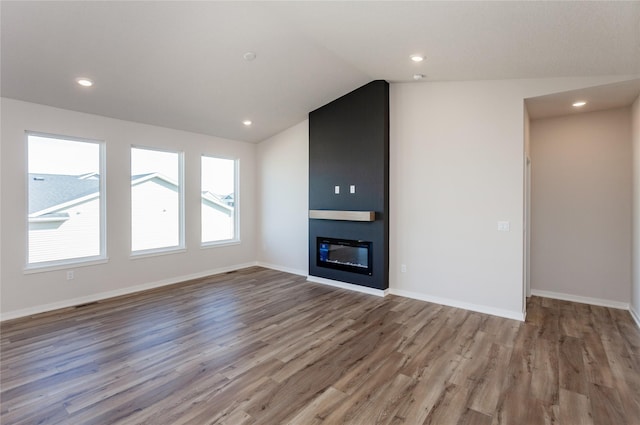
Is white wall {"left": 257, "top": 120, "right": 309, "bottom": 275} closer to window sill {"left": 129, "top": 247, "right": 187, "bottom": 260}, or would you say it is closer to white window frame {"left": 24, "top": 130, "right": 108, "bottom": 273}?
window sill {"left": 129, "top": 247, "right": 187, "bottom": 260}

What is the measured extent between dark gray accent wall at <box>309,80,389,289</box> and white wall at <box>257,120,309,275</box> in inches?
17.0

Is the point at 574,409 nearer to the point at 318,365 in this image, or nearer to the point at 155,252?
the point at 318,365

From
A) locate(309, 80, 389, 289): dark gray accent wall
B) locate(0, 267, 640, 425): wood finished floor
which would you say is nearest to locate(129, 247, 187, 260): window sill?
locate(0, 267, 640, 425): wood finished floor

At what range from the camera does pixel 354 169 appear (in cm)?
495

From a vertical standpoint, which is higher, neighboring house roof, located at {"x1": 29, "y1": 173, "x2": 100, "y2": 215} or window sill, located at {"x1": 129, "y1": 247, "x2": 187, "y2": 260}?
neighboring house roof, located at {"x1": 29, "y1": 173, "x2": 100, "y2": 215}

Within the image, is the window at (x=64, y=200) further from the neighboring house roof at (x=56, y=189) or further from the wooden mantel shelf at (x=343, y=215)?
the wooden mantel shelf at (x=343, y=215)

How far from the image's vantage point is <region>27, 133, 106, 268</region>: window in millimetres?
4031

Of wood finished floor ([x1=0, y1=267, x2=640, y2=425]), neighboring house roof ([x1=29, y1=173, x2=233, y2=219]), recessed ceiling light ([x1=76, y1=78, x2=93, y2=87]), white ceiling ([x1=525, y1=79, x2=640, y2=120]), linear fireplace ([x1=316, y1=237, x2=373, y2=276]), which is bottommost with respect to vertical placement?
wood finished floor ([x1=0, y1=267, x2=640, y2=425])

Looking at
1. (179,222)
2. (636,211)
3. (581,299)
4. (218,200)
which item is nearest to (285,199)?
(218,200)

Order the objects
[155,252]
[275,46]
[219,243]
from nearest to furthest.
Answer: [275,46]
[155,252]
[219,243]

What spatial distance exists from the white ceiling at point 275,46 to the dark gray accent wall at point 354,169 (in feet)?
1.69

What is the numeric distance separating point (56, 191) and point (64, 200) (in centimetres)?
15

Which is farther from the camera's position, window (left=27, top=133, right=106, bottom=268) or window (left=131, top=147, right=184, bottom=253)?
window (left=131, top=147, right=184, bottom=253)

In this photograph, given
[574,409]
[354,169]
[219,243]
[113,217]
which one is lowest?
[574,409]
